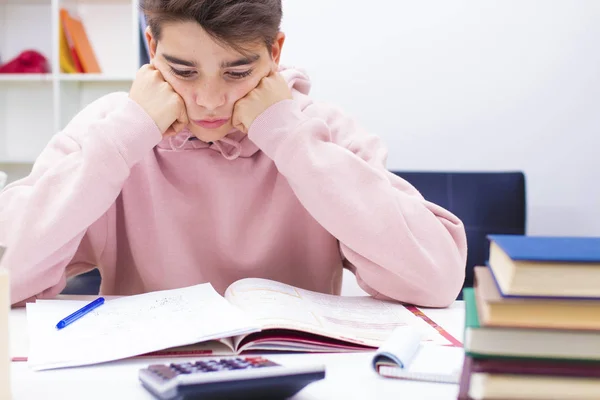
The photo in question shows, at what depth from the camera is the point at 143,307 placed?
0.92 meters

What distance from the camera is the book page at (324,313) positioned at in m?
0.83

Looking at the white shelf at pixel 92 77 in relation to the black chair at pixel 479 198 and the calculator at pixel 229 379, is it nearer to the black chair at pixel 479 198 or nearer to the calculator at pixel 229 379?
the black chair at pixel 479 198

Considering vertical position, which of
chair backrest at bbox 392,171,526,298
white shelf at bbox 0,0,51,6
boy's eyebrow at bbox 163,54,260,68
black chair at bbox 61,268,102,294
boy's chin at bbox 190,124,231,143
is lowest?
black chair at bbox 61,268,102,294

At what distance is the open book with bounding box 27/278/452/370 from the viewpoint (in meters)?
0.77

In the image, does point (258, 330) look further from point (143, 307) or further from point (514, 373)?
point (514, 373)

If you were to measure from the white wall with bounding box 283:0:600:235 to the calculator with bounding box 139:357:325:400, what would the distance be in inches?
93.3

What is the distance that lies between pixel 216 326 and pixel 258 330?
0.05m

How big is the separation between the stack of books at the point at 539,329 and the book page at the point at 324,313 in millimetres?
335

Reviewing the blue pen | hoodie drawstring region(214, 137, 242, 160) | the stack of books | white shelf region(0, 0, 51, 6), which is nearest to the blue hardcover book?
the stack of books

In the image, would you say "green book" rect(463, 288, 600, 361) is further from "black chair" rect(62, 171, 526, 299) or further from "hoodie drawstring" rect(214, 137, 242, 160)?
"black chair" rect(62, 171, 526, 299)

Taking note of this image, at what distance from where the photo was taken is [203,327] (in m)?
0.80

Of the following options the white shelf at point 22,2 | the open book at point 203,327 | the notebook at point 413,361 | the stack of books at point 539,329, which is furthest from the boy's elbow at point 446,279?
the white shelf at point 22,2

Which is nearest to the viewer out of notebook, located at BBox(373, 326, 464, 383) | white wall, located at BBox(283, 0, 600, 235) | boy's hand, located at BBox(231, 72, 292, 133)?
notebook, located at BBox(373, 326, 464, 383)

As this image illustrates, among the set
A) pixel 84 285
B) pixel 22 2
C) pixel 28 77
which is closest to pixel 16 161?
pixel 28 77
